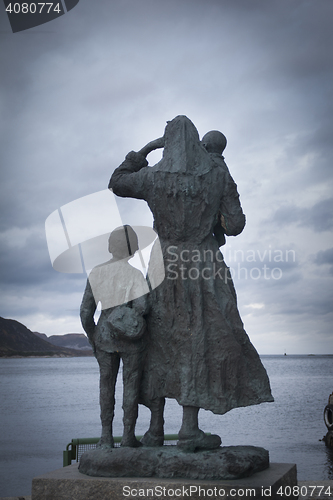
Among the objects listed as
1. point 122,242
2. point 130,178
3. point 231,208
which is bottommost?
point 122,242

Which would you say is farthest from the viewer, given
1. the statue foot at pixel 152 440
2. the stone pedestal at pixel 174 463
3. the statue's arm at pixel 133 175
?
the statue's arm at pixel 133 175

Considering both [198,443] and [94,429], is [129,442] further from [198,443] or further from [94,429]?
[94,429]

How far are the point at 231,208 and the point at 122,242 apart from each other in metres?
1.03

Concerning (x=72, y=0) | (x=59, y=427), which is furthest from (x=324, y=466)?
(x=72, y=0)

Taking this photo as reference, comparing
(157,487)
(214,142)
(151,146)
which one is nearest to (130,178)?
(151,146)

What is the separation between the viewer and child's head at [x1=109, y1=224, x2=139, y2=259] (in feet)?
16.4

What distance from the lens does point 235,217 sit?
491cm

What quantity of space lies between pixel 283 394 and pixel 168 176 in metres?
47.2

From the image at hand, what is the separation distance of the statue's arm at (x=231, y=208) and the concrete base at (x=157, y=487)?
2063 millimetres

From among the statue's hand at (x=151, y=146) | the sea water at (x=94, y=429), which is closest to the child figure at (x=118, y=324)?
the statue's hand at (x=151, y=146)

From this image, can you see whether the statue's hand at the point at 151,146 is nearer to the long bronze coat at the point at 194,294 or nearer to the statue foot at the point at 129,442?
the long bronze coat at the point at 194,294

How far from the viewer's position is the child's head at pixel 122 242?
5.00 meters

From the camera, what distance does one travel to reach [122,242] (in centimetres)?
499

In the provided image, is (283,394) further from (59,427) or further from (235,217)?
(235,217)
